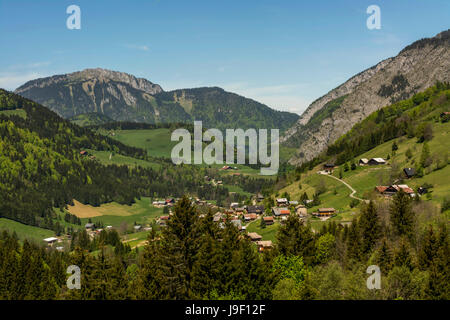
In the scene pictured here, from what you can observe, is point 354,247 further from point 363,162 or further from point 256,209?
point 363,162

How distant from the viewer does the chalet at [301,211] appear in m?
145

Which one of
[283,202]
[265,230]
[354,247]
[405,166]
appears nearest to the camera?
[354,247]

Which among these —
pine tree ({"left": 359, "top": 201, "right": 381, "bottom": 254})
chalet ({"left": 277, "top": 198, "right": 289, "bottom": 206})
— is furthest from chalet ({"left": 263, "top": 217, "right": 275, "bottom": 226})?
pine tree ({"left": 359, "top": 201, "right": 381, "bottom": 254})

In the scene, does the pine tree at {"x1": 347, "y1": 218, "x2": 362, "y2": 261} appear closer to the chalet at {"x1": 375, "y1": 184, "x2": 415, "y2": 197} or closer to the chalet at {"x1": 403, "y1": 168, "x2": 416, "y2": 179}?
the chalet at {"x1": 375, "y1": 184, "x2": 415, "y2": 197}

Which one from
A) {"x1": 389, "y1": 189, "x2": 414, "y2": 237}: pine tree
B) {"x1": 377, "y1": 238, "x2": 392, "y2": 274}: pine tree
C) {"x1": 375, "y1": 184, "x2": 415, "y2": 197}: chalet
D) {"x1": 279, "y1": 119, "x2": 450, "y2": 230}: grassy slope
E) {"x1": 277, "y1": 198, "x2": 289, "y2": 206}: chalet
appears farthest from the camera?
{"x1": 277, "y1": 198, "x2": 289, "y2": 206}: chalet

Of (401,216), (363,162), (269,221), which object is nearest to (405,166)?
(363,162)

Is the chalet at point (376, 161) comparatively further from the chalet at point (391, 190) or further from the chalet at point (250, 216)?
the chalet at point (250, 216)

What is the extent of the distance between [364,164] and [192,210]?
513ft

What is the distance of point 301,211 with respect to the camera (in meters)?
148

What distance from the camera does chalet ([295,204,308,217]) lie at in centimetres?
14482

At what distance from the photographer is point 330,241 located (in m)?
75.6
